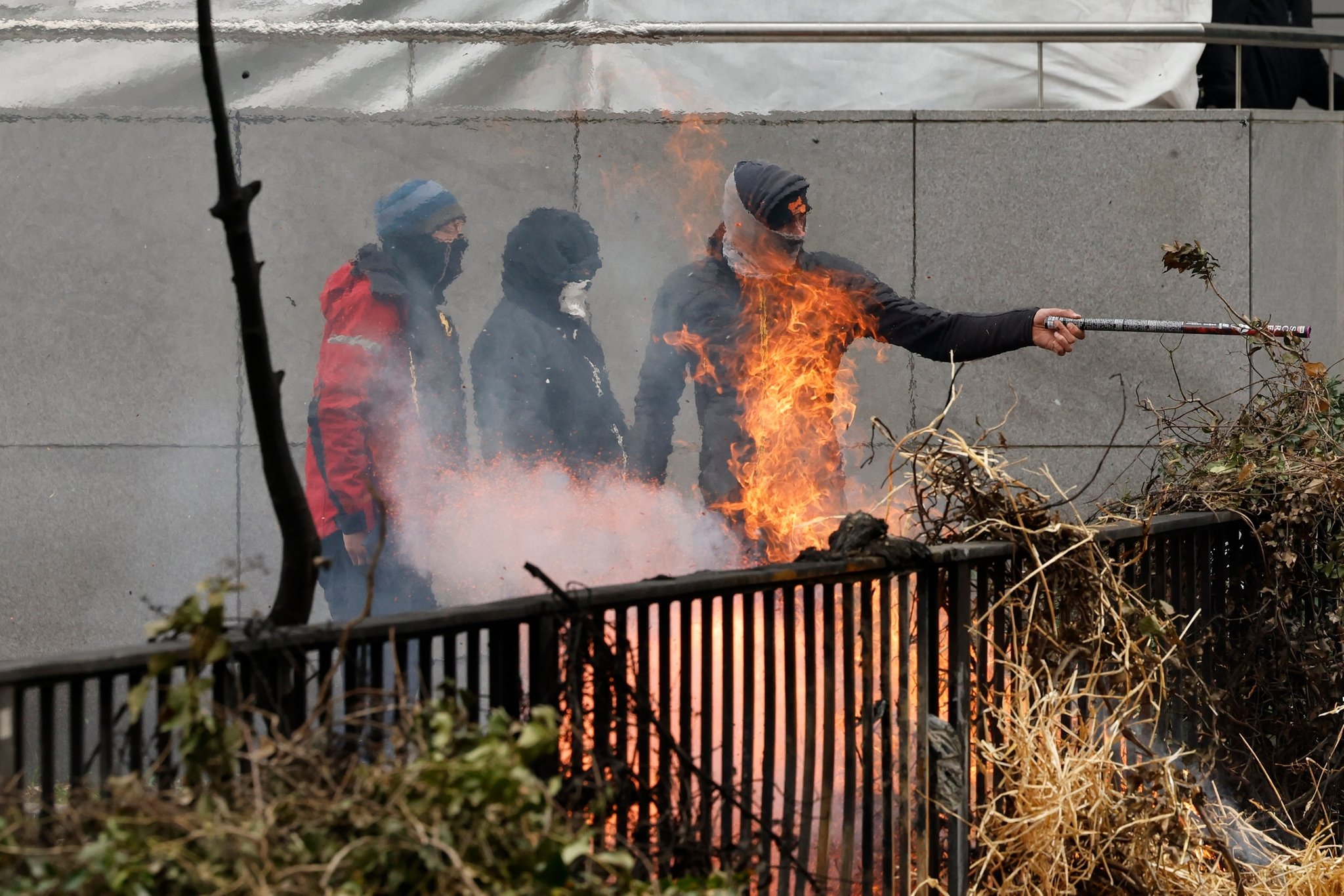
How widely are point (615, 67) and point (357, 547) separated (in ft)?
9.89

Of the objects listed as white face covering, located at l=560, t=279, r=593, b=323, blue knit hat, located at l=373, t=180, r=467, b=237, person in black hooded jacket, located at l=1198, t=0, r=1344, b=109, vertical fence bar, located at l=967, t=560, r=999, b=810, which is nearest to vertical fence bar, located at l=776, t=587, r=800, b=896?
vertical fence bar, located at l=967, t=560, r=999, b=810

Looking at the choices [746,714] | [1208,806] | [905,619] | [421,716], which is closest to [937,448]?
[905,619]

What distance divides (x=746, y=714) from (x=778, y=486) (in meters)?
3.66

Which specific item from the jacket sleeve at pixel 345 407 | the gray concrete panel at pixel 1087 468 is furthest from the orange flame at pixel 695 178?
the gray concrete panel at pixel 1087 468

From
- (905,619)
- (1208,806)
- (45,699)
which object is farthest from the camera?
(1208,806)

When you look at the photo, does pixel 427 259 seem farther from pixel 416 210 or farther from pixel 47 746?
pixel 47 746

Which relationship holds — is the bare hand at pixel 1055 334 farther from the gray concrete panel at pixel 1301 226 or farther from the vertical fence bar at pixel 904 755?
the vertical fence bar at pixel 904 755

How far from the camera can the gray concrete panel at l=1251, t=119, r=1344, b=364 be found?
7.55 meters

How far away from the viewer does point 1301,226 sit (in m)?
7.61

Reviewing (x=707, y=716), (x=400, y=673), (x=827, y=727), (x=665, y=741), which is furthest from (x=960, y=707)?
(x=400, y=673)

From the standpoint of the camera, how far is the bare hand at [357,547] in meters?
6.89

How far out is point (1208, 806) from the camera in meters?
4.28

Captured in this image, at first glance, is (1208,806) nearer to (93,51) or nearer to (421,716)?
(421,716)

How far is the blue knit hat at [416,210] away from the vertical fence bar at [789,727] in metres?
4.67
